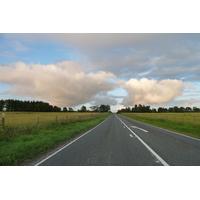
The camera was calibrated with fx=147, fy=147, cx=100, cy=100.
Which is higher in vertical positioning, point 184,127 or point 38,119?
point 38,119

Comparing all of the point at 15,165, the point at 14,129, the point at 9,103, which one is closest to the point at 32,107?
the point at 9,103

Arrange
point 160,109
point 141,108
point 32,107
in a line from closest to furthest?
point 32,107, point 160,109, point 141,108

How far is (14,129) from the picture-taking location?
41.7ft

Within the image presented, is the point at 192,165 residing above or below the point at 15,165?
above

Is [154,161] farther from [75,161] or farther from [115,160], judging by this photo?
[75,161]

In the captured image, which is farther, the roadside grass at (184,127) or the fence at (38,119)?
the fence at (38,119)

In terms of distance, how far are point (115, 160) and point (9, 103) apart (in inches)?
5239

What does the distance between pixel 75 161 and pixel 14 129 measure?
969cm

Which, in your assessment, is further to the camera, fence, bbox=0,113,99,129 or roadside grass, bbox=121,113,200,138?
fence, bbox=0,113,99,129

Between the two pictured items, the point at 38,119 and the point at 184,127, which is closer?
the point at 38,119
